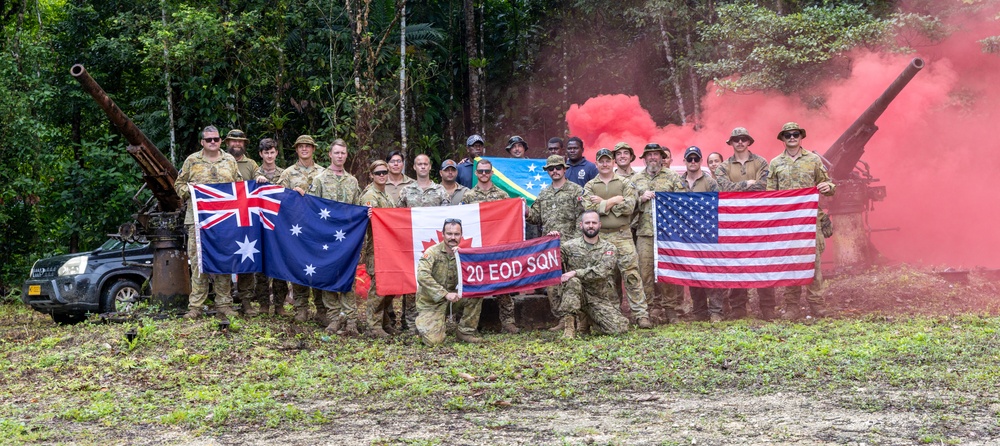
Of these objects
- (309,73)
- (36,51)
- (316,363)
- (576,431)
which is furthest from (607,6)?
(576,431)

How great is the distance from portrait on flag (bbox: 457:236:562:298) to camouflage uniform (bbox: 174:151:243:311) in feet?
10.4

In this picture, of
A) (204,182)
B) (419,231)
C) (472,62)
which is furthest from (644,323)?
(472,62)

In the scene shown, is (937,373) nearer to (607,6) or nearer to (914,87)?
(914,87)

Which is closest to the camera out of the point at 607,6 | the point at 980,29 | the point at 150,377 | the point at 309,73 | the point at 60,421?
the point at 60,421

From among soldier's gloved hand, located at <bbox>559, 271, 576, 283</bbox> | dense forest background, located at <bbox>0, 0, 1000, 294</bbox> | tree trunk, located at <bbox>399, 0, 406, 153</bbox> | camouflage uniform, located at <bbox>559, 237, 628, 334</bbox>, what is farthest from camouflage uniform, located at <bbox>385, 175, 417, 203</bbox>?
tree trunk, located at <bbox>399, 0, 406, 153</bbox>

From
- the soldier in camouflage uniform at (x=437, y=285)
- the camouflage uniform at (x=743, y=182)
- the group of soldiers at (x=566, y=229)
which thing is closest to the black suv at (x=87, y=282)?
the group of soldiers at (x=566, y=229)

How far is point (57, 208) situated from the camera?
730 inches

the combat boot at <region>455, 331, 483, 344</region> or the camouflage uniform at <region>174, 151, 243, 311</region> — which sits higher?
the camouflage uniform at <region>174, 151, 243, 311</region>

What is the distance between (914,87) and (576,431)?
14608 mm

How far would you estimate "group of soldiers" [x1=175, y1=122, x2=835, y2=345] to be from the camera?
34.1 ft

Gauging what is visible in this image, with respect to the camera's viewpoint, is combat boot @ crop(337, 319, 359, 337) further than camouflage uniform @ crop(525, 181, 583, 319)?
No

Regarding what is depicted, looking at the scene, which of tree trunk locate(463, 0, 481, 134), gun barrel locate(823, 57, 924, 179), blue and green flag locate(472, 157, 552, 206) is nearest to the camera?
gun barrel locate(823, 57, 924, 179)

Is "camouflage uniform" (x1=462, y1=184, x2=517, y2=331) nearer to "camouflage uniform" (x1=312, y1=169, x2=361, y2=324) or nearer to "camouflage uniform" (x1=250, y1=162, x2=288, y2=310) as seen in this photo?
"camouflage uniform" (x1=312, y1=169, x2=361, y2=324)

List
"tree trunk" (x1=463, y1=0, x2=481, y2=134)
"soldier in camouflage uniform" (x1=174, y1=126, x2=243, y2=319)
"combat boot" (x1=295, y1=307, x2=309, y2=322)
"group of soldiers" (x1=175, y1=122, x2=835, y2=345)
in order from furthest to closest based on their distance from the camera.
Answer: "tree trunk" (x1=463, y1=0, x2=481, y2=134) → "combat boot" (x1=295, y1=307, x2=309, y2=322) → "soldier in camouflage uniform" (x1=174, y1=126, x2=243, y2=319) → "group of soldiers" (x1=175, y1=122, x2=835, y2=345)
